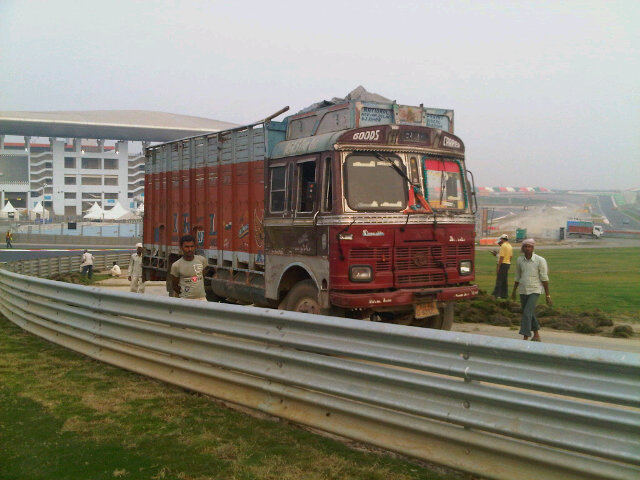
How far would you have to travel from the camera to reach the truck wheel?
9641 mm

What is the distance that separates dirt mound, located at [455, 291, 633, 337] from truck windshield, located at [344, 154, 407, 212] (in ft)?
16.5

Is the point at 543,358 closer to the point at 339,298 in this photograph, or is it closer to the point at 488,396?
the point at 488,396

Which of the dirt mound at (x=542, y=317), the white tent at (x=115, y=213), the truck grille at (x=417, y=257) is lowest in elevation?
the dirt mound at (x=542, y=317)

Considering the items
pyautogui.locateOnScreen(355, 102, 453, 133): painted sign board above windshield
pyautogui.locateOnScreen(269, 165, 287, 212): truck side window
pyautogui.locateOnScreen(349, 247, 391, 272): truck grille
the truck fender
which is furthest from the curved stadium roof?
pyautogui.locateOnScreen(349, 247, 391, 272): truck grille

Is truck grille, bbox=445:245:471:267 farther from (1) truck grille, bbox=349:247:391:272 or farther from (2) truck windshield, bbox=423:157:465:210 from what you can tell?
(1) truck grille, bbox=349:247:391:272

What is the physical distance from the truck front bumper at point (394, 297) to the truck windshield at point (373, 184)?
4.00 feet

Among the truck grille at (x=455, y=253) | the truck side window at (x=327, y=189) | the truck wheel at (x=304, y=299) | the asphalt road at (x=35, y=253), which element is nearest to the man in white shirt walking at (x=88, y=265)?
the asphalt road at (x=35, y=253)

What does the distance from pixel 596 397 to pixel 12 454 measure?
444 cm

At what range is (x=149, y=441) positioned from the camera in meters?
5.59

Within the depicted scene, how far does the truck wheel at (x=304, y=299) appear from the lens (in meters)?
9.64

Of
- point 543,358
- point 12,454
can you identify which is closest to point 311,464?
point 543,358

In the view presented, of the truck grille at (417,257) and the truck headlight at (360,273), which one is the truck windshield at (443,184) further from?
the truck headlight at (360,273)

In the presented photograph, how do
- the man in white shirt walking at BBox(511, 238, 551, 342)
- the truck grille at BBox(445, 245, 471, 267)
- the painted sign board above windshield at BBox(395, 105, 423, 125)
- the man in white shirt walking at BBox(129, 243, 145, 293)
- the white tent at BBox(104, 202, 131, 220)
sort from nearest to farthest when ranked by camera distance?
the truck grille at BBox(445, 245, 471, 267) → the painted sign board above windshield at BBox(395, 105, 423, 125) → the man in white shirt walking at BBox(511, 238, 551, 342) → the man in white shirt walking at BBox(129, 243, 145, 293) → the white tent at BBox(104, 202, 131, 220)

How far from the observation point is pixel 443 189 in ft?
33.5
